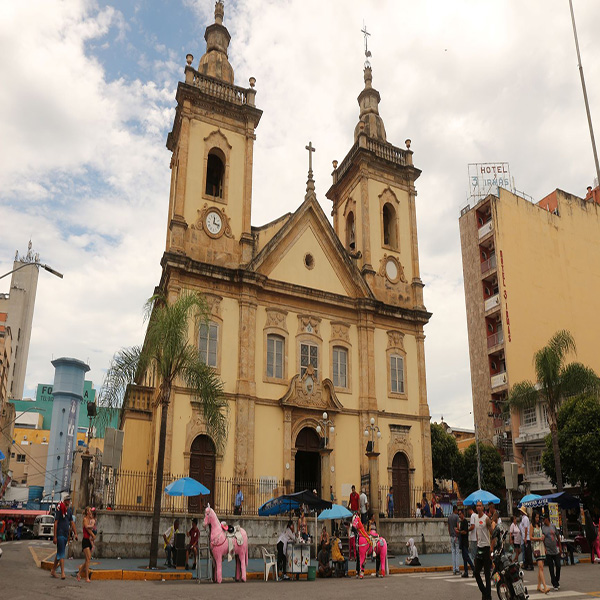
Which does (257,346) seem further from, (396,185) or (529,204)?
(529,204)

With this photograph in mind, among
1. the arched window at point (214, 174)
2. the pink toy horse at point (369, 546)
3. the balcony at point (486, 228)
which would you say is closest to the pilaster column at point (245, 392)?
the arched window at point (214, 174)

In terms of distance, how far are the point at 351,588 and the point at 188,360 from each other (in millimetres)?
7989

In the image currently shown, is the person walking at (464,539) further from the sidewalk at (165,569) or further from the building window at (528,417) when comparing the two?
the building window at (528,417)

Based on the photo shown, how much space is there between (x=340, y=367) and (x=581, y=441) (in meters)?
12.9

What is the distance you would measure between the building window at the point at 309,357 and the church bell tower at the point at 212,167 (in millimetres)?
4788

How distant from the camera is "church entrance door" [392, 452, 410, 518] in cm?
2789

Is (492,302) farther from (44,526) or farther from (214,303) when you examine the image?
(44,526)

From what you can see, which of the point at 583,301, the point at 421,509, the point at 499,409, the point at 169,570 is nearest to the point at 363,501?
the point at 421,509

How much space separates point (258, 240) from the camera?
29.0 meters

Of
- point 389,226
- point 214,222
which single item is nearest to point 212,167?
point 214,222

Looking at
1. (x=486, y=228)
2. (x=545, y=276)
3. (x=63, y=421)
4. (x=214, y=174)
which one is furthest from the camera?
(x=63, y=421)

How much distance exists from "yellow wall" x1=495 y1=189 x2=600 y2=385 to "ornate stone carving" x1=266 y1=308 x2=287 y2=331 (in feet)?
74.4

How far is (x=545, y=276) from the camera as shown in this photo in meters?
48.6

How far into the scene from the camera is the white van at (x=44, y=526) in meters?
44.4
